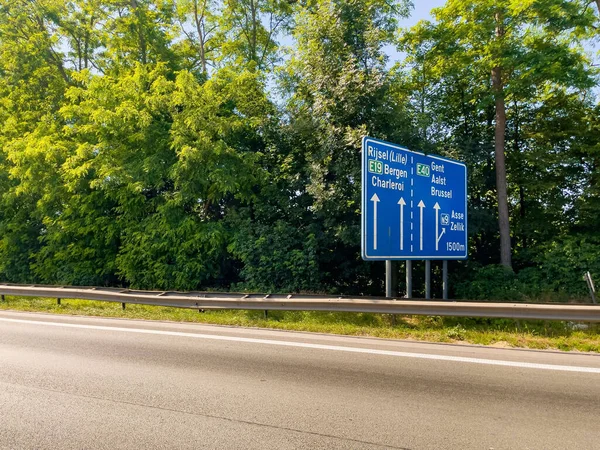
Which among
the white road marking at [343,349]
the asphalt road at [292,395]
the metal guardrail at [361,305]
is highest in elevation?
the metal guardrail at [361,305]

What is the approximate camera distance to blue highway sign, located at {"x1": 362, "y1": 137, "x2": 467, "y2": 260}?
9.33 metres

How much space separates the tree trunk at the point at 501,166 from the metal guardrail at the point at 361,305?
7.13 metres

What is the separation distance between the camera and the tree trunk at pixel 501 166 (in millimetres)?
14594

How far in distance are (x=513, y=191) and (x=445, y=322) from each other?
951 cm

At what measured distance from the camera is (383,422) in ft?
13.2

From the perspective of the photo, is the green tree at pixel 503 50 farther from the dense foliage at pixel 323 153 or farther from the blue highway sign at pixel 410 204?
the blue highway sign at pixel 410 204

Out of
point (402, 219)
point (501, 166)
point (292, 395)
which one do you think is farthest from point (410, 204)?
point (501, 166)

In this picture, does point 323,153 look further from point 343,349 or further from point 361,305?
point 343,349

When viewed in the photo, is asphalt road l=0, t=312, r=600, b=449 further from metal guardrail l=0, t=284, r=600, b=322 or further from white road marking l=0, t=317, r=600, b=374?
metal guardrail l=0, t=284, r=600, b=322

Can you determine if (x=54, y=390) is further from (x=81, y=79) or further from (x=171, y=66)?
(x=171, y=66)

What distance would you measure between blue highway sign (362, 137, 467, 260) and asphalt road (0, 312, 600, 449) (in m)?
2.78

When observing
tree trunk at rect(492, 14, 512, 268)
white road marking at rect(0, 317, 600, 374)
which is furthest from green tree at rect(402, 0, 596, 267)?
white road marking at rect(0, 317, 600, 374)

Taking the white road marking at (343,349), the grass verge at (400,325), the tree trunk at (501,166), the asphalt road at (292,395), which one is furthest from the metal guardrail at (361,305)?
the tree trunk at (501,166)

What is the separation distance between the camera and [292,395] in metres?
4.79
